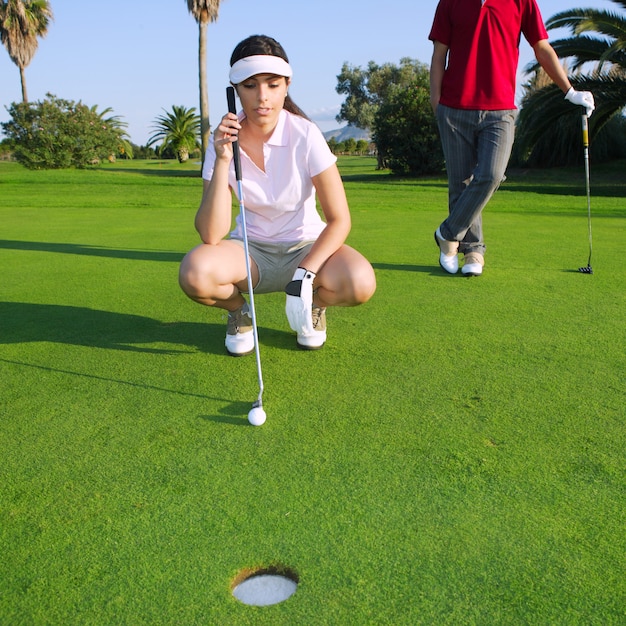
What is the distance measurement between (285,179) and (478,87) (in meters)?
2.25

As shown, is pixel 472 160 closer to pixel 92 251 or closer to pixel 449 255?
pixel 449 255

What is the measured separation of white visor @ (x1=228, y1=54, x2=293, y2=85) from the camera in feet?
8.83

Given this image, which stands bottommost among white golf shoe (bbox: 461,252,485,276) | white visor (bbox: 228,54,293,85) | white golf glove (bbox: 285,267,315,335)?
white golf shoe (bbox: 461,252,485,276)

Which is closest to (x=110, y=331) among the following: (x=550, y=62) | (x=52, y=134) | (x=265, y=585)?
(x=265, y=585)

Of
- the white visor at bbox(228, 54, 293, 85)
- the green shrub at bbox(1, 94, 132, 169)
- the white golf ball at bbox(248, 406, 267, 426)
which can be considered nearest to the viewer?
the white golf ball at bbox(248, 406, 267, 426)

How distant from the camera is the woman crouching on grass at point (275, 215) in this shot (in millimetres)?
2877

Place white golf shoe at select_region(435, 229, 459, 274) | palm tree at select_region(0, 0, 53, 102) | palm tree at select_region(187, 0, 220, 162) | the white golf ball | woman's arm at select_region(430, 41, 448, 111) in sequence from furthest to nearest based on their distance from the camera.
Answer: palm tree at select_region(0, 0, 53, 102) → palm tree at select_region(187, 0, 220, 162) → woman's arm at select_region(430, 41, 448, 111) → white golf shoe at select_region(435, 229, 459, 274) → the white golf ball

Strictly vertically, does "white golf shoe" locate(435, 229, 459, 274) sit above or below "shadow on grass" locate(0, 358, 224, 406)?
above

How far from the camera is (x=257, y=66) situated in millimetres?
2689

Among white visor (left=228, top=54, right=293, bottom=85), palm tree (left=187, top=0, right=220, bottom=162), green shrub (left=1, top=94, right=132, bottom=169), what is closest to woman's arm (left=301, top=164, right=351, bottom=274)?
white visor (left=228, top=54, right=293, bottom=85)

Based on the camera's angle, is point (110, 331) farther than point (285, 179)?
Yes

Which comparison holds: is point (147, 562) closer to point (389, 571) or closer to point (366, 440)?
point (389, 571)

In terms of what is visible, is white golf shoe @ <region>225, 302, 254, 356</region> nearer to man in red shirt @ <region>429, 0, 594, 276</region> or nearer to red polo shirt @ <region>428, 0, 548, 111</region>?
man in red shirt @ <region>429, 0, 594, 276</region>

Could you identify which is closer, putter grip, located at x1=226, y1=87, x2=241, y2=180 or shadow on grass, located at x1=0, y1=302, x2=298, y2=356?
putter grip, located at x1=226, y1=87, x2=241, y2=180
